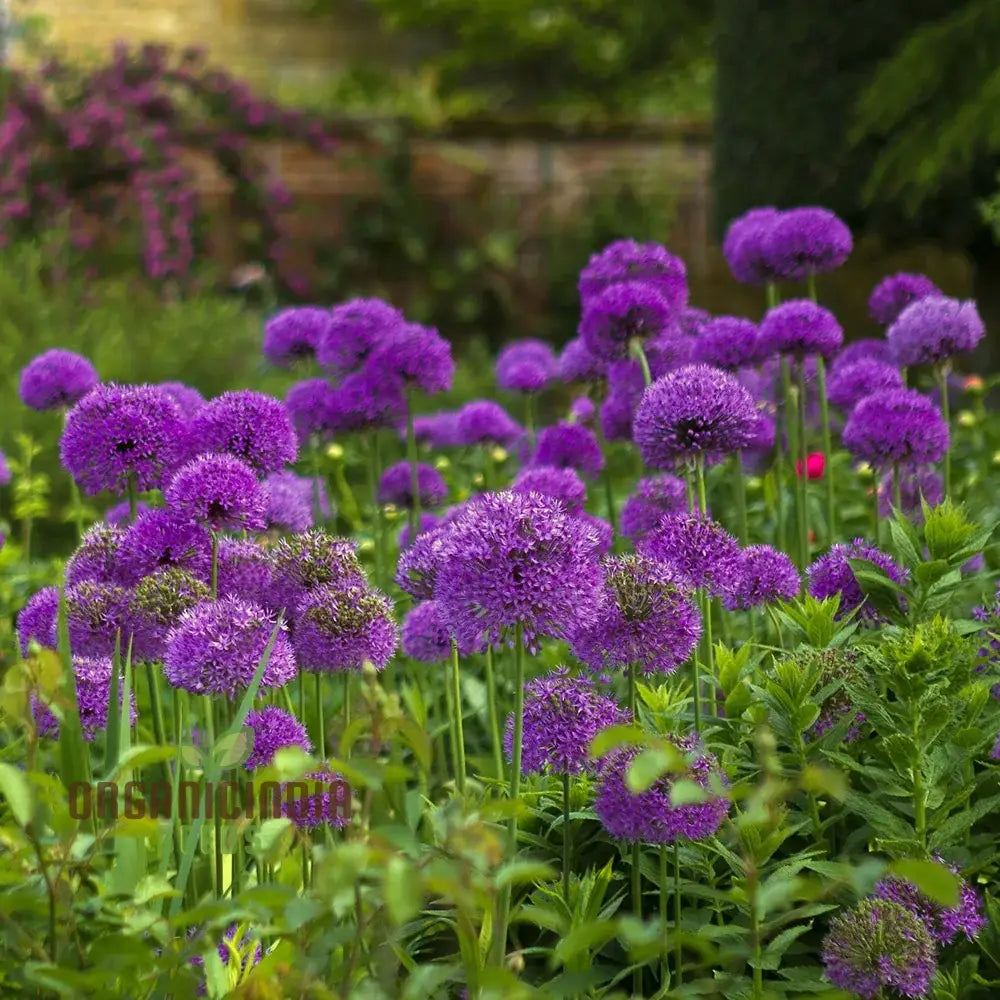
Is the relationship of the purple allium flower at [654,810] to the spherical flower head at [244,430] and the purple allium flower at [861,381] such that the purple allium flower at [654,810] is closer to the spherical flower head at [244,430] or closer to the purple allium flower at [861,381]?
the spherical flower head at [244,430]

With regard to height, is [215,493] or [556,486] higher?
[215,493]

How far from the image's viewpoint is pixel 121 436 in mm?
1828

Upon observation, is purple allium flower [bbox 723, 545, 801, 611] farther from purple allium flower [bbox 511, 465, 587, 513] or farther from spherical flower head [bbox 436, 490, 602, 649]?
spherical flower head [bbox 436, 490, 602, 649]

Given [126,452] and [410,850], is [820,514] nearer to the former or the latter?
[126,452]

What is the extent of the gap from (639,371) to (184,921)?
1627 mm

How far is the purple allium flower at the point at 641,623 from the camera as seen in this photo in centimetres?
156

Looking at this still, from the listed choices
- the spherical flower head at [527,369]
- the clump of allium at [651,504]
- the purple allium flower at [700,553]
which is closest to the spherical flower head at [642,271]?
the clump of allium at [651,504]

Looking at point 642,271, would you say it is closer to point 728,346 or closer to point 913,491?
point 728,346

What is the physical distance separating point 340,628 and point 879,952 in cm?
66

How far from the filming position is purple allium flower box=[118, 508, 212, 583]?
1.72m

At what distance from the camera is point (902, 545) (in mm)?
1805

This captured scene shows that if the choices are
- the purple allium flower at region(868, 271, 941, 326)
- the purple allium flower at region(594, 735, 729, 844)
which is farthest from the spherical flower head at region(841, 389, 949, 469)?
the purple allium flower at region(594, 735, 729, 844)

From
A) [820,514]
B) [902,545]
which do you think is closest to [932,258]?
[820,514]

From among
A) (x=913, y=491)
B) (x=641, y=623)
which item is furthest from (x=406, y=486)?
(x=641, y=623)
